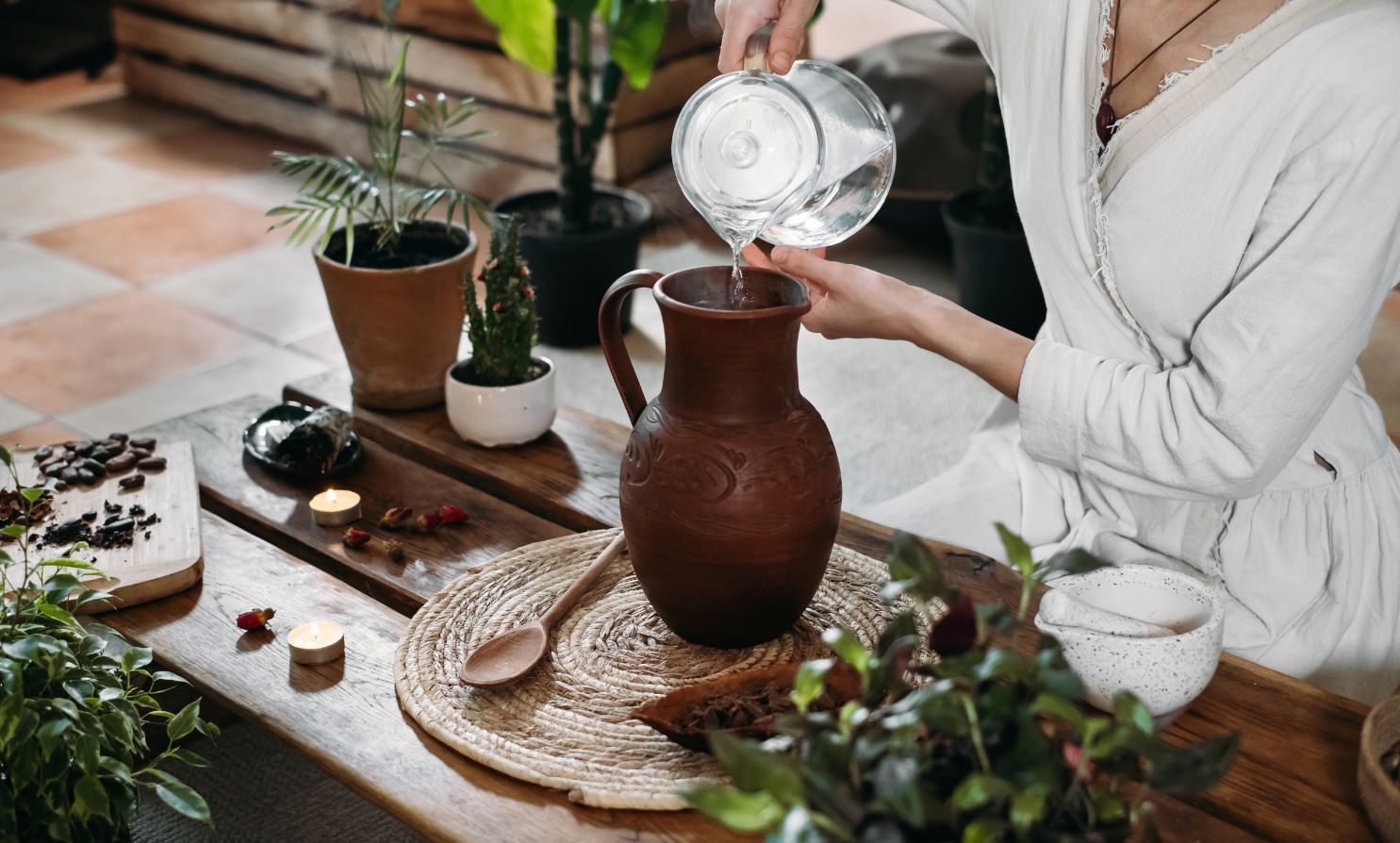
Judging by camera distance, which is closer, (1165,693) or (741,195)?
(1165,693)

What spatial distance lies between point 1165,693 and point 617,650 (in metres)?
0.43

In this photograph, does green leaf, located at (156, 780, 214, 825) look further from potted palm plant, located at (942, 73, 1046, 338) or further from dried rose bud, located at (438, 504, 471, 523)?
potted palm plant, located at (942, 73, 1046, 338)

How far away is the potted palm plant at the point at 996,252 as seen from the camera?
2721 millimetres

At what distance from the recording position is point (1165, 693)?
0.98 metres

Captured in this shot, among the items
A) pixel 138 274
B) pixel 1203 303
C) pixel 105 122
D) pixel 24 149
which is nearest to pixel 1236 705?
pixel 1203 303

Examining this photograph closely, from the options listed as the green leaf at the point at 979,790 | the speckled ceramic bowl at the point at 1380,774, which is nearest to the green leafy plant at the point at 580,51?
the speckled ceramic bowl at the point at 1380,774

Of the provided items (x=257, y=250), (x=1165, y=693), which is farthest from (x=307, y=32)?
(x=1165, y=693)

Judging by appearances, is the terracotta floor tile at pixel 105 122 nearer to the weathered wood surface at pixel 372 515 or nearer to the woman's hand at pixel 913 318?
the weathered wood surface at pixel 372 515

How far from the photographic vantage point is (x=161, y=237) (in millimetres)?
3467

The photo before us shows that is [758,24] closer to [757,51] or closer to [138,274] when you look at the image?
[757,51]

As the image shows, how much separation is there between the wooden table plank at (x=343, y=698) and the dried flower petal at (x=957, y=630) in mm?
258

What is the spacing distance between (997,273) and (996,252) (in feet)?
0.15

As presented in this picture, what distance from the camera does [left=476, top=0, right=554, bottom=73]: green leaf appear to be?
2604 millimetres

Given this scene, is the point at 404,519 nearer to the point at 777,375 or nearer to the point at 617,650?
the point at 617,650
